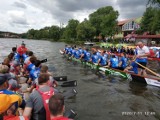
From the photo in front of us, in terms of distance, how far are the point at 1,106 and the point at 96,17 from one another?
7285 centimetres

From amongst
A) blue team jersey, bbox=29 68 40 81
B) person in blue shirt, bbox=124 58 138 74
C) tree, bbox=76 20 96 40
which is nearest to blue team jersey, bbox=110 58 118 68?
person in blue shirt, bbox=124 58 138 74

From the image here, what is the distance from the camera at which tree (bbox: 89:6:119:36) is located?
2419 inches

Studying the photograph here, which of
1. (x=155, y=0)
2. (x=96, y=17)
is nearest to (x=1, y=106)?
(x=155, y=0)

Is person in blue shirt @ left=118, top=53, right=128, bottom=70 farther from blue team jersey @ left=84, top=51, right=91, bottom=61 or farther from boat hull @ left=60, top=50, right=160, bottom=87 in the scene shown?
blue team jersey @ left=84, top=51, right=91, bottom=61

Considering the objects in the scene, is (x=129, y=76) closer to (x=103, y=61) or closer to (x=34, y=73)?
(x=103, y=61)

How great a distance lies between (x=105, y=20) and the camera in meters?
61.8

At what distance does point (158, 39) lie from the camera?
45188 mm

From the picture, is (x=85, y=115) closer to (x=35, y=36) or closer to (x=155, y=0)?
(x=155, y=0)

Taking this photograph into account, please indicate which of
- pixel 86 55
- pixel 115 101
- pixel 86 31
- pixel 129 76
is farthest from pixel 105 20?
pixel 115 101

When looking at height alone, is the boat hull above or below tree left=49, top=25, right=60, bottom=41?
below

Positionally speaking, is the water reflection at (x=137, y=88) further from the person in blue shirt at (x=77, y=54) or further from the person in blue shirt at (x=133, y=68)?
the person in blue shirt at (x=77, y=54)

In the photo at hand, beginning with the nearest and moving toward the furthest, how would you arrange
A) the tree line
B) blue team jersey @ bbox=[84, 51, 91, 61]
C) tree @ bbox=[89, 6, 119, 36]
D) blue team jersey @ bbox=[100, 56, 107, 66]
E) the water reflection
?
1. the water reflection
2. blue team jersey @ bbox=[100, 56, 107, 66]
3. blue team jersey @ bbox=[84, 51, 91, 61]
4. the tree line
5. tree @ bbox=[89, 6, 119, 36]

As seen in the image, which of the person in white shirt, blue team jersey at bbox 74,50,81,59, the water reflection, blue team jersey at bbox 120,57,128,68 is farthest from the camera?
blue team jersey at bbox 74,50,81,59

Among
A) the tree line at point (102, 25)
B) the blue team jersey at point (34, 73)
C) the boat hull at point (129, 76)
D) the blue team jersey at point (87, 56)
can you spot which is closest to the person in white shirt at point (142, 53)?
the boat hull at point (129, 76)
